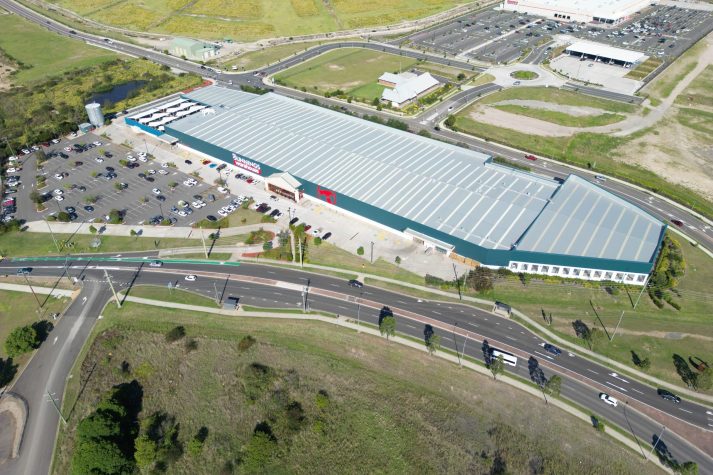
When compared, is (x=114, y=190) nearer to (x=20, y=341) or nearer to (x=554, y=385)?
(x=20, y=341)

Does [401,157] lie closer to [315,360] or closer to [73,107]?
[315,360]

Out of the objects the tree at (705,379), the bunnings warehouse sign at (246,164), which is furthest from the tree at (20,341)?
the tree at (705,379)

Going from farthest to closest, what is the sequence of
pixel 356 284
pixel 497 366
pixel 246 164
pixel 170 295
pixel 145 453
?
pixel 246 164 → pixel 356 284 → pixel 170 295 → pixel 497 366 → pixel 145 453

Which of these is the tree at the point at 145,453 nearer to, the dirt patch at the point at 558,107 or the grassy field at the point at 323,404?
the grassy field at the point at 323,404

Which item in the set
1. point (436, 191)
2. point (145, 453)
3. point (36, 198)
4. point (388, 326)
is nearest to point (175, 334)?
point (145, 453)

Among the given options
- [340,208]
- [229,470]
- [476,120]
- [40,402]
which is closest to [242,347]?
[229,470]

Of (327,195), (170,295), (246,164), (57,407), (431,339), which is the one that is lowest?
(57,407)
